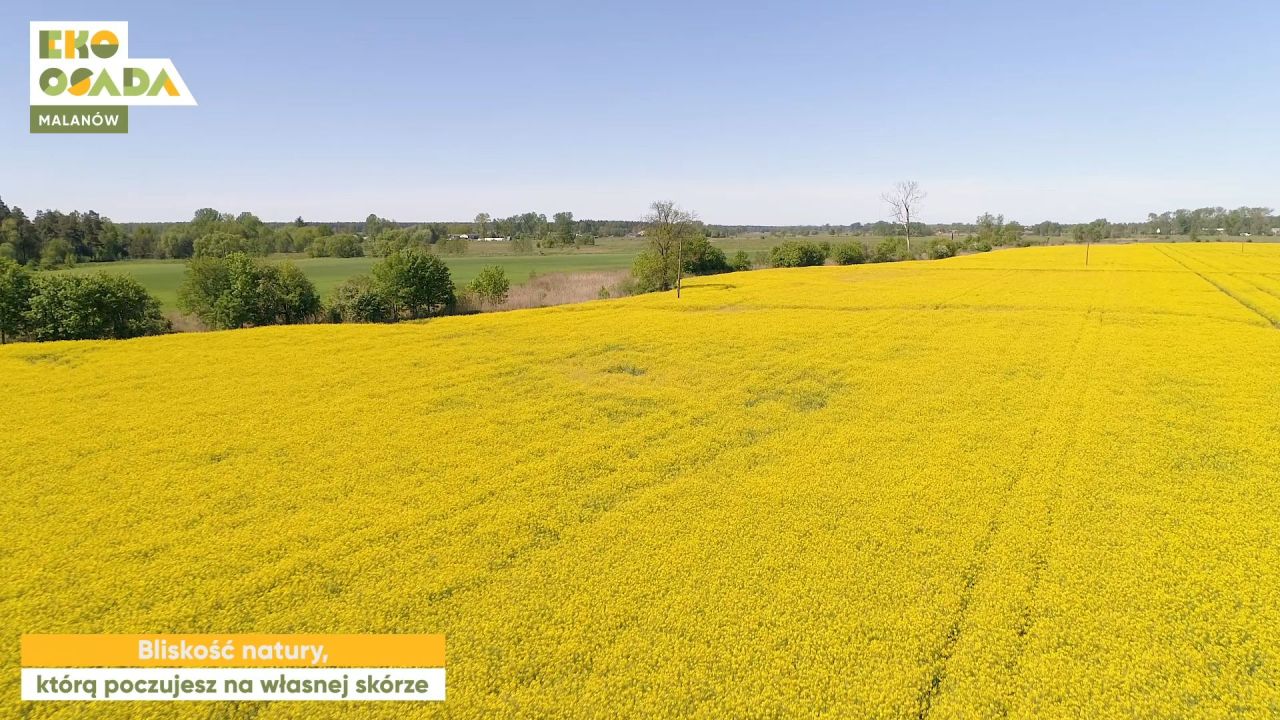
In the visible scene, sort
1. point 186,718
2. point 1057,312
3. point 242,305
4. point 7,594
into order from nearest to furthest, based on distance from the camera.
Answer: point 186,718, point 7,594, point 1057,312, point 242,305

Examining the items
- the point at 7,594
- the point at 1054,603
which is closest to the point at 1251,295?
the point at 1054,603

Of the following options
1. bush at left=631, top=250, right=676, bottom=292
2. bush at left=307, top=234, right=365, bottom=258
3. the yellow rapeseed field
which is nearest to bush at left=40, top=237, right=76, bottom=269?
bush at left=307, top=234, right=365, bottom=258

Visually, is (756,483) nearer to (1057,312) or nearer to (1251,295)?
(1057,312)

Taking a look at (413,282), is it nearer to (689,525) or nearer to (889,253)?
(689,525)

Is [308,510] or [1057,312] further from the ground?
[1057,312]
